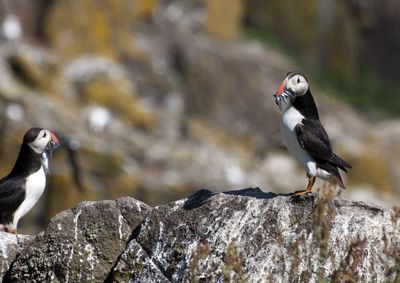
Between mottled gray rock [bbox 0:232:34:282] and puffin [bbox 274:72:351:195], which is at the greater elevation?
puffin [bbox 274:72:351:195]

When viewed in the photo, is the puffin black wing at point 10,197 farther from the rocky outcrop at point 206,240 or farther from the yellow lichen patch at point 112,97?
the yellow lichen patch at point 112,97

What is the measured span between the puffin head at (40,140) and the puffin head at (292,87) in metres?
1.91

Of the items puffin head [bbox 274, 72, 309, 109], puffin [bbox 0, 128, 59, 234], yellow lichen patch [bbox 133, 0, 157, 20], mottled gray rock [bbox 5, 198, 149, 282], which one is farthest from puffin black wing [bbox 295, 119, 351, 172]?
yellow lichen patch [bbox 133, 0, 157, 20]

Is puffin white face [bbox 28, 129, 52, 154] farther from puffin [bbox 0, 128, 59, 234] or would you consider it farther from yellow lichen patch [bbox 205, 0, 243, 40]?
yellow lichen patch [bbox 205, 0, 243, 40]

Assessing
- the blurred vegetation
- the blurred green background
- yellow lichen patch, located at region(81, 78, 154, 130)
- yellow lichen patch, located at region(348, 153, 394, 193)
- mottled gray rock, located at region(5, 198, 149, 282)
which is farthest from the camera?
the blurred vegetation

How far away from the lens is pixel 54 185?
17375 mm

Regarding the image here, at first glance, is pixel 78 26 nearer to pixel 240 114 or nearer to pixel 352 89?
pixel 240 114

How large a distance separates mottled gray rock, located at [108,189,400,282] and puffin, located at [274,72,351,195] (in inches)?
15.9

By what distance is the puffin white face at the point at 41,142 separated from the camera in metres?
9.15

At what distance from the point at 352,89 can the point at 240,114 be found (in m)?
3.81

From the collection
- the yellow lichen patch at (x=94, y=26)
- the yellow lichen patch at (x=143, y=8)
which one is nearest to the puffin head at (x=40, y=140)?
the yellow lichen patch at (x=94, y=26)

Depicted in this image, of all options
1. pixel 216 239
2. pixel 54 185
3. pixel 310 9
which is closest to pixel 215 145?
pixel 54 185

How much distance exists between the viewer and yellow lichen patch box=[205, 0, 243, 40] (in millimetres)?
25297

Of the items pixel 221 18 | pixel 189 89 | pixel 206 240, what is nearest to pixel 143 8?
pixel 189 89
